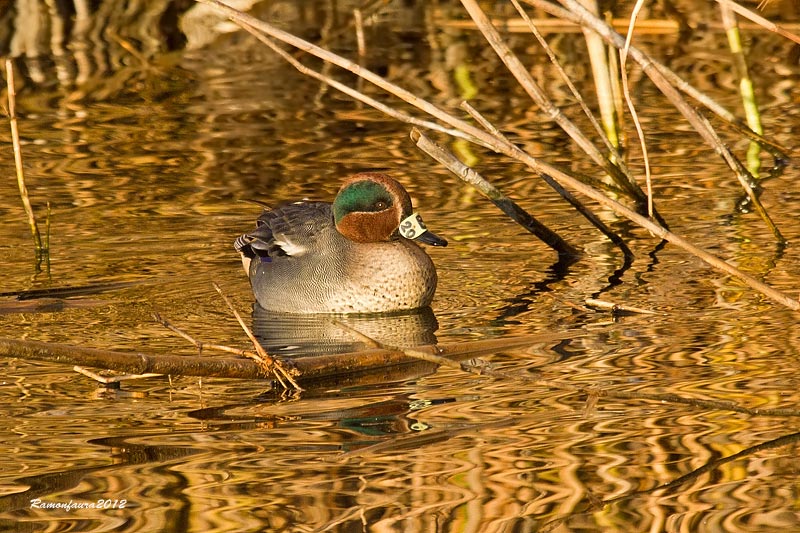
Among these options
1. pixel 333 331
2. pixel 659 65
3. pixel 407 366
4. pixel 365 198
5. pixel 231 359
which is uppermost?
pixel 659 65

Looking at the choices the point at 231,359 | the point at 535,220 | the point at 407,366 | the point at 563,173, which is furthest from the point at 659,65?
the point at 231,359

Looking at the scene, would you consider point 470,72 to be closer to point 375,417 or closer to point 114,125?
point 114,125

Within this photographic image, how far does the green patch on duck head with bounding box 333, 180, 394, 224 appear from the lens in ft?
25.7

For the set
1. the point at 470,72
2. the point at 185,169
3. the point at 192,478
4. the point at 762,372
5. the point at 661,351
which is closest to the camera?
the point at 192,478

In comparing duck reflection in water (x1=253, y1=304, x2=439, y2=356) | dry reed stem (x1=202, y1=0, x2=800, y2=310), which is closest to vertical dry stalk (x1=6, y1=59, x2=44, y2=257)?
duck reflection in water (x1=253, y1=304, x2=439, y2=356)

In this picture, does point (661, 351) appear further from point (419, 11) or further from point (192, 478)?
point (419, 11)

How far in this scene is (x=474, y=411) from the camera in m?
5.54

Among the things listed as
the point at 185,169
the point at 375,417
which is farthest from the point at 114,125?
the point at 375,417

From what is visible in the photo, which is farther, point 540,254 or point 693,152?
point 693,152

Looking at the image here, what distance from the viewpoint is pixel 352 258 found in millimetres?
7863

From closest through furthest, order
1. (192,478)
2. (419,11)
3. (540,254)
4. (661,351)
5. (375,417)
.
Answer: (192,478)
(375,417)
(661,351)
(540,254)
(419,11)

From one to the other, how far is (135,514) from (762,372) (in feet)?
8.93

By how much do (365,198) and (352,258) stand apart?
34 centimetres

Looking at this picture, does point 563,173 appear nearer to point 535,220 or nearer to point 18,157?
point 535,220
